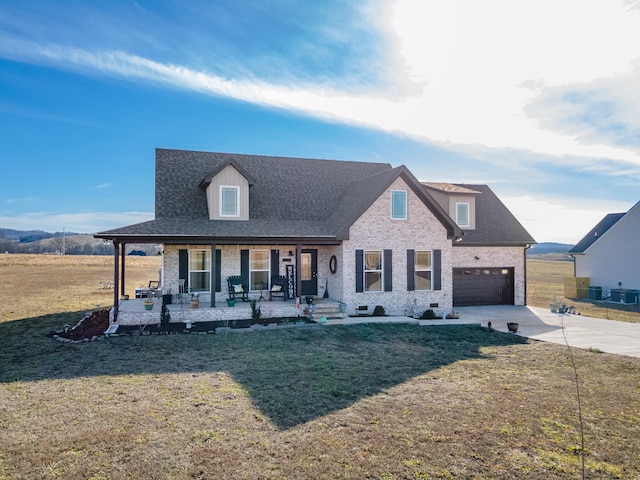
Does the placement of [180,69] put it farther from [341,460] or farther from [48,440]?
[341,460]

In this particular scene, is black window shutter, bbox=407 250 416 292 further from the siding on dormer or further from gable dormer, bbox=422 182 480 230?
the siding on dormer

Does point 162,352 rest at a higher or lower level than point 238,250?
lower

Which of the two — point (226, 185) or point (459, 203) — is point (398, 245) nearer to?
point (459, 203)

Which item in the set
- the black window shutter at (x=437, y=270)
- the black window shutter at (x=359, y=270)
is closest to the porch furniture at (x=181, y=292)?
the black window shutter at (x=359, y=270)

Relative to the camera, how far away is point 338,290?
18.5 meters

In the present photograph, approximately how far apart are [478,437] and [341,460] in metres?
2.25

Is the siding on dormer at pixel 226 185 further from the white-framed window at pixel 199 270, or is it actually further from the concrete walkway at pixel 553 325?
the concrete walkway at pixel 553 325

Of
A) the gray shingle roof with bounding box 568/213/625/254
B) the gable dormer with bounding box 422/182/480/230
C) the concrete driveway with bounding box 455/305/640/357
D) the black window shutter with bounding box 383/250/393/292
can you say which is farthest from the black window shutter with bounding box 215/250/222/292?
the gray shingle roof with bounding box 568/213/625/254

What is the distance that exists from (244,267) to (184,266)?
2.56 metres

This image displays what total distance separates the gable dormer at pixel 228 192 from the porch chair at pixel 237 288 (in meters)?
2.72

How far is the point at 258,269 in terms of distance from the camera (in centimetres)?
1917

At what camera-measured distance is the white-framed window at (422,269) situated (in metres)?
18.9

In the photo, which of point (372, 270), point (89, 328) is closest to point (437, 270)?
point (372, 270)

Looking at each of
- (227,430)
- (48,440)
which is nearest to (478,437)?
(227,430)
